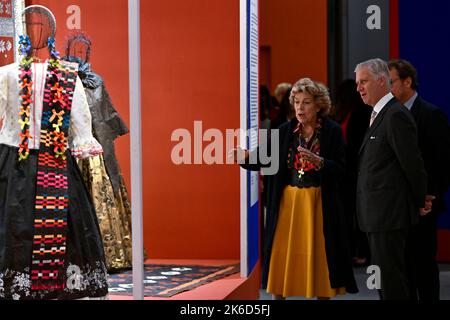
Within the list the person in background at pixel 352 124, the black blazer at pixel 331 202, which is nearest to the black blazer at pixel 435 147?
the black blazer at pixel 331 202

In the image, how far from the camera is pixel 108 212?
739cm

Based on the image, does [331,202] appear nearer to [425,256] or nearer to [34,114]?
[425,256]

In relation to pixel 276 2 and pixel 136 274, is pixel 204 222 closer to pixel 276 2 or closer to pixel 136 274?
pixel 136 274

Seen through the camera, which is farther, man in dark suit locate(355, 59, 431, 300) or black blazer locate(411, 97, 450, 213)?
black blazer locate(411, 97, 450, 213)

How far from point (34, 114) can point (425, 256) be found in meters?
2.61

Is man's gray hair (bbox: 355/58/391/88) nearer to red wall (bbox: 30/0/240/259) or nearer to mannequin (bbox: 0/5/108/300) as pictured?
mannequin (bbox: 0/5/108/300)

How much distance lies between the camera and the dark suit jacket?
5258 millimetres

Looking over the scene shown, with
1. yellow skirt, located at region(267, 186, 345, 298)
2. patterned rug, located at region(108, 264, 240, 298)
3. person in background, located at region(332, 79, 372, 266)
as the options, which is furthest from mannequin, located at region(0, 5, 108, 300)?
person in background, located at region(332, 79, 372, 266)

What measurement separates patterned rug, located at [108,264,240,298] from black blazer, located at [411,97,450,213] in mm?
1686

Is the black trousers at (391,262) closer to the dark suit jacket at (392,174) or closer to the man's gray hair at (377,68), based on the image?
the dark suit jacket at (392,174)

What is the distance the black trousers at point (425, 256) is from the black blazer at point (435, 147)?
0.37 feet

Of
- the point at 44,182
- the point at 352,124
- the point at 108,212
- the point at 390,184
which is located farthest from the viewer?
the point at 352,124

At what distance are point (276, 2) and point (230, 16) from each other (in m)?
5.56

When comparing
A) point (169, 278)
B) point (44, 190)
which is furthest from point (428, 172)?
point (44, 190)
